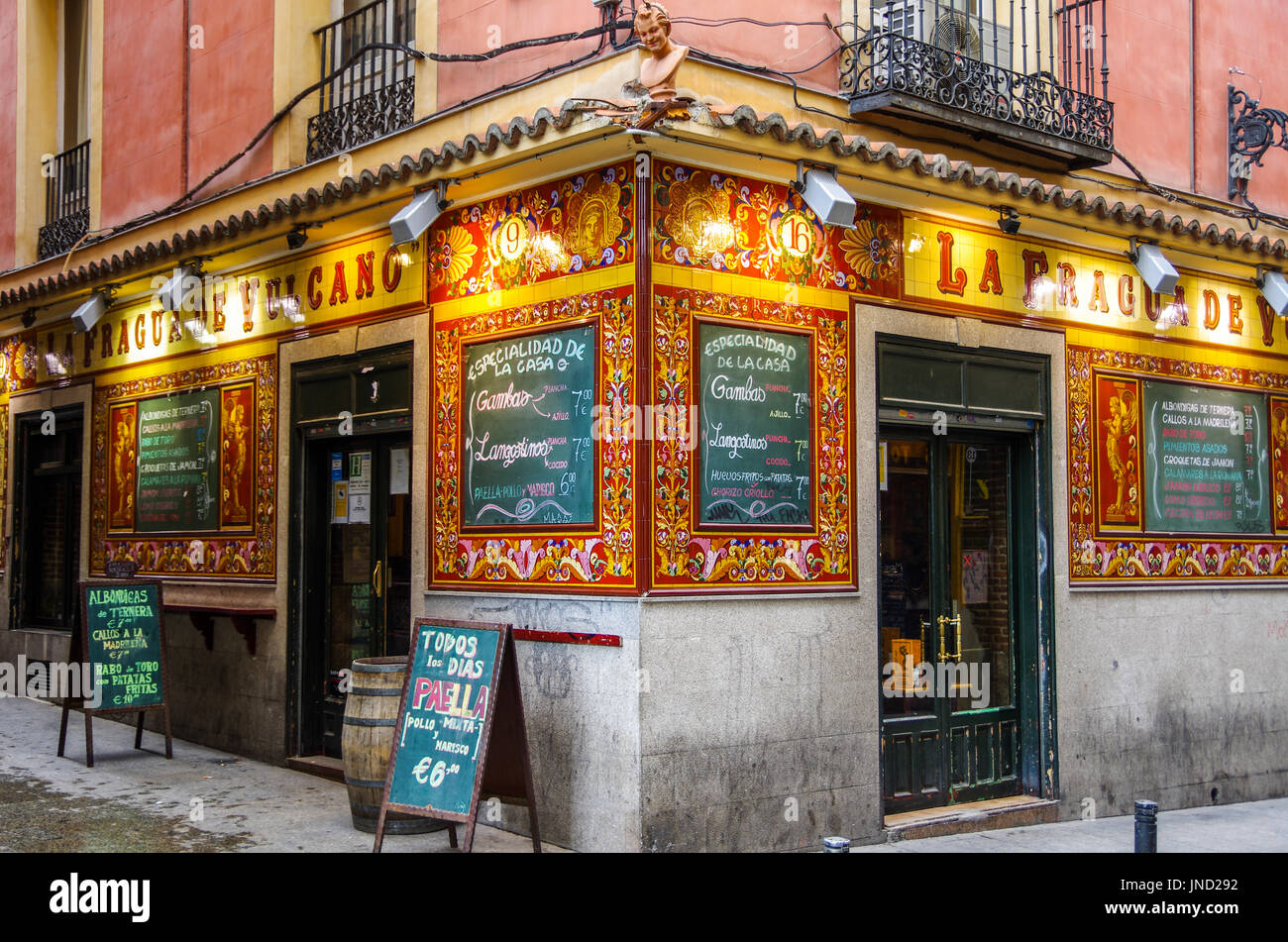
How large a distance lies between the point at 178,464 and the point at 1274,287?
31.1ft

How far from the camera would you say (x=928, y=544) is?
8.90 m

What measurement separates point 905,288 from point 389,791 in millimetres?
4657

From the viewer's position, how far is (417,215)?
800 centimetres

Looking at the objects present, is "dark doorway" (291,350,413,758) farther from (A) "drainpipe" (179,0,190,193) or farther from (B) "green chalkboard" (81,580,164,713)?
(A) "drainpipe" (179,0,190,193)

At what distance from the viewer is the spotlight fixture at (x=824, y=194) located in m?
7.34

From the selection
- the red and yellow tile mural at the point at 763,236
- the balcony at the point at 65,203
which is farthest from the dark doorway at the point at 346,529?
the balcony at the point at 65,203

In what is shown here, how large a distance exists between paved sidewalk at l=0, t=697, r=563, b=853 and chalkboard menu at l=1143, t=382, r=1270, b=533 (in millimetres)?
5688

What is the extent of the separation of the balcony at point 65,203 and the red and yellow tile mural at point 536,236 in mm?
6473

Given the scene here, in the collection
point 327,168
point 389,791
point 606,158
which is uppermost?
point 327,168

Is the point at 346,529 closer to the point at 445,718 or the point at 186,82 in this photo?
the point at 445,718

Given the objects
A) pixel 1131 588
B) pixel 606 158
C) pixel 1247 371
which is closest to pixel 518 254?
pixel 606 158

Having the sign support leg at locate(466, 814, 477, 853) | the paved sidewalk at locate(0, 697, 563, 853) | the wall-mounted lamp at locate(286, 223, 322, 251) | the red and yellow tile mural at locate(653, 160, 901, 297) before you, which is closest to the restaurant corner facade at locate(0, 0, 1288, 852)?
the red and yellow tile mural at locate(653, 160, 901, 297)

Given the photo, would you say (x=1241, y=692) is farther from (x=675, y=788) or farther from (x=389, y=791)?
(x=389, y=791)

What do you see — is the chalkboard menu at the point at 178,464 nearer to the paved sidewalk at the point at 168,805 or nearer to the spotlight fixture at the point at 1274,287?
the paved sidewalk at the point at 168,805
